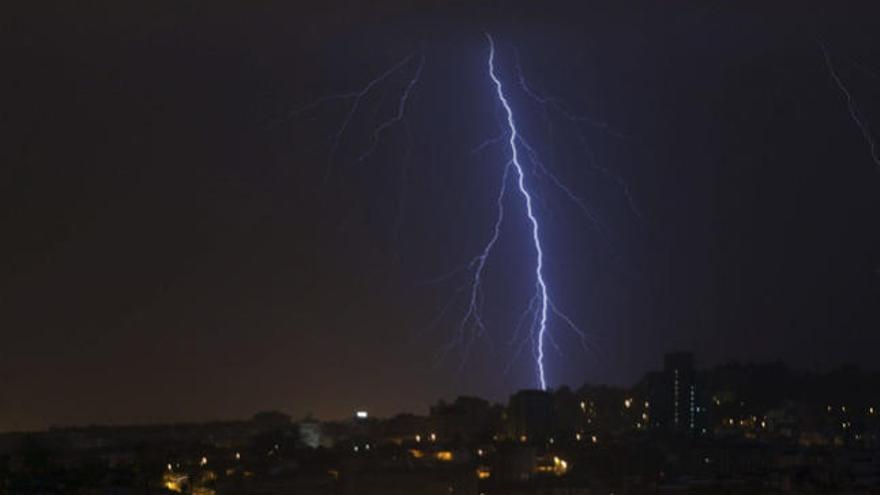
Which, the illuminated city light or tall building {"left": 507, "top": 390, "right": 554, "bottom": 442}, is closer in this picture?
the illuminated city light

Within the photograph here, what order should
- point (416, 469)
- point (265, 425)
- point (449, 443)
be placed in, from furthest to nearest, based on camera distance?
1. point (265, 425)
2. point (449, 443)
3. point (416, 469)

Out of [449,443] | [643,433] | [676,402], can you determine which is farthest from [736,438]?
[449,443]

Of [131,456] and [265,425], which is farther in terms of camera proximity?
[265,425]

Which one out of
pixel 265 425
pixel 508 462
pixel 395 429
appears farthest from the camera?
pixel 265 425

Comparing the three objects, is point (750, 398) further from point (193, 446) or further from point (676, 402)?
point (193, 446)

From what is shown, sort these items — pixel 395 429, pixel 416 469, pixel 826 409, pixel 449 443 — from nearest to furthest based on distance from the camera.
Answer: pixel 416 469
pixel 449 443
pixel 395 429
pixel 826 409

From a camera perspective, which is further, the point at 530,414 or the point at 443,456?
the point at 530,414

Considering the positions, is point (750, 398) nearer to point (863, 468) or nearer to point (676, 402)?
point (676, 402)

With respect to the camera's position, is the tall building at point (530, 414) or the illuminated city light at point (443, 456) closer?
the illuminated city light at point (443, 456)

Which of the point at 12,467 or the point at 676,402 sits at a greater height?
the point at 676,402

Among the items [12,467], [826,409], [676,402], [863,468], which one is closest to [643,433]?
[676,402]
